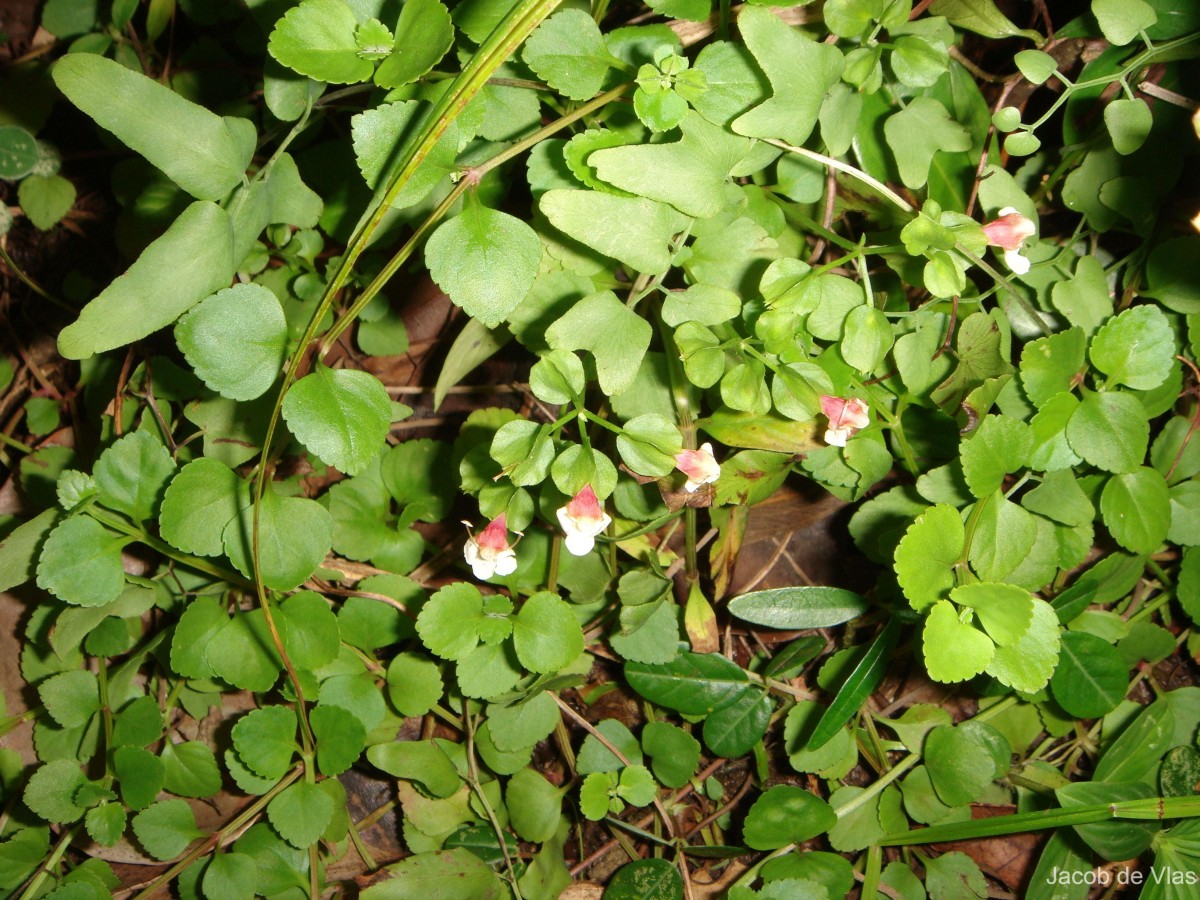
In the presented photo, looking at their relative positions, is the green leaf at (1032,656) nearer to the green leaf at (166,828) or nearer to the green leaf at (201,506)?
the green leaf at (201,506)

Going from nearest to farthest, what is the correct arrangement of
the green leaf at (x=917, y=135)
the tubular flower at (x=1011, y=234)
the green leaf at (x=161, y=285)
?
the green leaf at (x=161, y=285)
the tubular flower at (x=1011, y=234)
the green leaf at (x=917, y=135)

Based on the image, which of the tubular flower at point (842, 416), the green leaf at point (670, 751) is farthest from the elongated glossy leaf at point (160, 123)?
the green leaf at point (670, 751)

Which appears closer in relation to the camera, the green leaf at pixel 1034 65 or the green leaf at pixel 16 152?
the green leaf at pixel 1034 65

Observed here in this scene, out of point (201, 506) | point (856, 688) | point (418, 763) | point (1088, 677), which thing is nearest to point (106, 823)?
point (418, 763)

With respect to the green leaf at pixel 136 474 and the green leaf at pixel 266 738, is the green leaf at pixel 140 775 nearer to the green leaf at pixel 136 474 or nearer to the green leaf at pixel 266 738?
the green leaf at pixel 266 738

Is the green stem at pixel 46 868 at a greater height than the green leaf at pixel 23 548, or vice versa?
the green leaf at pixel 23 548

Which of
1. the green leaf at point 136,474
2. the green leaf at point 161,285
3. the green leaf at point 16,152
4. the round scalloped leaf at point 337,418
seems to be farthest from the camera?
the green leaf at point 16,152

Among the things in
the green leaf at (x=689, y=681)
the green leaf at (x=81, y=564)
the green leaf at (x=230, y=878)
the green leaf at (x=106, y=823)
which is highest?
the green leaf at (x=81, y=564)
